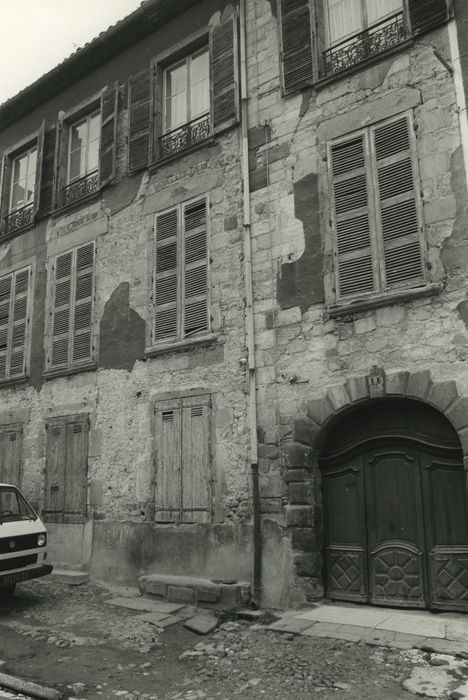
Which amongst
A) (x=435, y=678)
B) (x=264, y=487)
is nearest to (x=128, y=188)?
(x=264, y=487)

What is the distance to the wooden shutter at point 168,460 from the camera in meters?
8.02

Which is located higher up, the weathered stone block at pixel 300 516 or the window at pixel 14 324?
the window at pixel 14 324

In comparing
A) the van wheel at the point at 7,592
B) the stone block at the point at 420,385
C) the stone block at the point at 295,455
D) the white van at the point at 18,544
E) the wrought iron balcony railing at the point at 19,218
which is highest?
the wrought iron balcony railing at the point at 19,218

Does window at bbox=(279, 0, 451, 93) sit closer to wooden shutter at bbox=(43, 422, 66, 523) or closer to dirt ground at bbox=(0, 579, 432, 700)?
wooden shutter at bbox=(43, 422, 66, 523)

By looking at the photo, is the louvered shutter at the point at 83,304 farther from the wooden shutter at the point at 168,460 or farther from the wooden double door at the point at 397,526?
the wooden double door at the point at 397,526

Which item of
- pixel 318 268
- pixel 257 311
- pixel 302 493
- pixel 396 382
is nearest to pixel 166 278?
pixel 257 311

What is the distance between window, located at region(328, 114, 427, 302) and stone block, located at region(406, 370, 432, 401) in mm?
954

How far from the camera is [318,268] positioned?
732cm

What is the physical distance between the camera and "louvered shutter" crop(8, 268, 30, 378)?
1059 centimetres

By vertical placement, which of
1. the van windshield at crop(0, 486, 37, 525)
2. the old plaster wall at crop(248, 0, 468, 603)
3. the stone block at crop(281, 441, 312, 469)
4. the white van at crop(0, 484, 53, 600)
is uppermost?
the old plaster wall at crop(248, 0, 468, 603)

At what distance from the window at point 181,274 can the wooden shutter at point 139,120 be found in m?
1.25

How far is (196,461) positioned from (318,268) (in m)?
2.87

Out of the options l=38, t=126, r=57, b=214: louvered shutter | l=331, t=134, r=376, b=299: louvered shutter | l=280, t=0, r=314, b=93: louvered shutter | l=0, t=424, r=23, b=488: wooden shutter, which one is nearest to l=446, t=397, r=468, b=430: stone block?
l=331, t=134, r=376, b=299: louvered shutter

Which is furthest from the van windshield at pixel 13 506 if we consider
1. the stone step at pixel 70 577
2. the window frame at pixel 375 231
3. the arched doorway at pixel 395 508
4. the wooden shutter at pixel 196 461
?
the window frame at pixel 375 231
